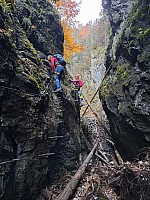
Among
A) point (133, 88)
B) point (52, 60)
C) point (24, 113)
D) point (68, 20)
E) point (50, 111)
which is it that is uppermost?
point (68, 20)

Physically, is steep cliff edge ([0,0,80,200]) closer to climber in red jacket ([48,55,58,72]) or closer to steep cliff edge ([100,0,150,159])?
climber in red jacket ([48,55,58,72])

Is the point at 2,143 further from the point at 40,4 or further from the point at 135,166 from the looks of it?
the point at 40,4

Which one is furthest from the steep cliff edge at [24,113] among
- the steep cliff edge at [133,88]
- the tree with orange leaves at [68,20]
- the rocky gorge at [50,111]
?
the tree with orange leaves at [68,20]

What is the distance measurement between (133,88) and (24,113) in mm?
4394

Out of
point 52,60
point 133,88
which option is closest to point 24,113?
point 52,60

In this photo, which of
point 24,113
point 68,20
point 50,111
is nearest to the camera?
point 24,113

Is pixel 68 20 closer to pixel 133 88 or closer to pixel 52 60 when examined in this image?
pixel 52 60

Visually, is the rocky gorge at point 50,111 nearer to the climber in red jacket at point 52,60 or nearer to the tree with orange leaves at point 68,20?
the climber in red jacket at point 52,60

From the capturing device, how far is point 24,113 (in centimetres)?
516

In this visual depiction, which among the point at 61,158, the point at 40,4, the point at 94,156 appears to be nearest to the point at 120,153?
the point at 94,156

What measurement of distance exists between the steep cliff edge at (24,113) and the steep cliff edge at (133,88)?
A: 278cm

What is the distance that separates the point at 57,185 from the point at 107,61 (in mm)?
9297

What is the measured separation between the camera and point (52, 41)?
9125 millimetres

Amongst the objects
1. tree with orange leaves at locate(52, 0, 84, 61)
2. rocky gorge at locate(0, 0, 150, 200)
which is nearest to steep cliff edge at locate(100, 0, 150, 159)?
rocky gorge at locate(0, 0, 150, 200)
